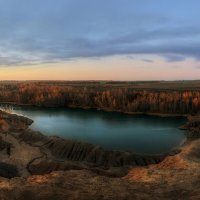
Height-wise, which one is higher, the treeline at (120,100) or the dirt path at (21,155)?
the treeline at (120,100)

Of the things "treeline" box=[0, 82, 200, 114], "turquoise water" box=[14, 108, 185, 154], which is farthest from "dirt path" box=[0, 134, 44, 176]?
A: "treeline" box=[0, 82, 200, 114]

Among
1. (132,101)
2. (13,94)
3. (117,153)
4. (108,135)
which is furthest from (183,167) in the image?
(13,94)

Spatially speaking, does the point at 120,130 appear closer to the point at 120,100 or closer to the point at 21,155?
the point at 21,155

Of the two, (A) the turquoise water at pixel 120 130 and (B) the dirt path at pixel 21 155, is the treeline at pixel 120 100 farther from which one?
(B) the dirt path at pixel 21 155

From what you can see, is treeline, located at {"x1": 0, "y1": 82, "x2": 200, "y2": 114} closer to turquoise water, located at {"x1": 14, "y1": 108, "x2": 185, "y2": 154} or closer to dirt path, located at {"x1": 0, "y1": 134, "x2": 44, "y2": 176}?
turquoise water, located at {"x1": 14, "y1": 108, "x2": 185, "y2": 154}

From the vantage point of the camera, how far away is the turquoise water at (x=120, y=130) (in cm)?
3556

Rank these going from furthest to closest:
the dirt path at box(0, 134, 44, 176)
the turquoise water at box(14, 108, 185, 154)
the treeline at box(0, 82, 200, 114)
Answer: the treeline at box(0, 82, 200, 114) < the turquoise water at box(14, 108, 185, 154) < the dirt path at box(0, 134, 44, 176)

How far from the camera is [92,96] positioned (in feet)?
250

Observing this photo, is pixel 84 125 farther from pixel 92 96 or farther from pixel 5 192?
pixel 5 192

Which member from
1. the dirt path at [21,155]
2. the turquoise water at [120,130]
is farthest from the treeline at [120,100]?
the dirt path at [21,155]

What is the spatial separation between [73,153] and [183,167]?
1384cm

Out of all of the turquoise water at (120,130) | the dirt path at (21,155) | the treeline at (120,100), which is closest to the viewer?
the dirt path at (21,155)

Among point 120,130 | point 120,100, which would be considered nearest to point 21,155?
point 120,130

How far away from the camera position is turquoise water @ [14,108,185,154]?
35.6 m
